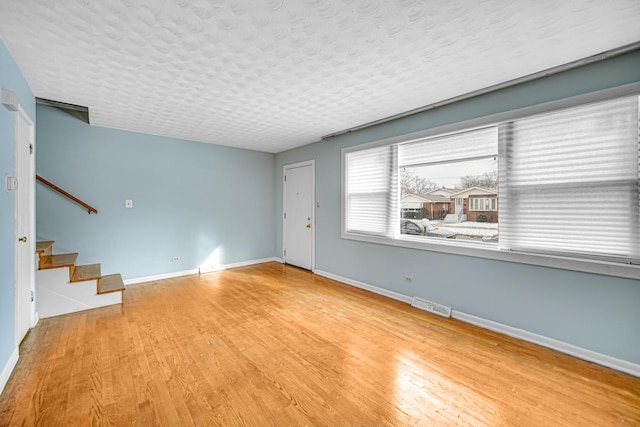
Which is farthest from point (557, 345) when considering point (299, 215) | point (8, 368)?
point (8, 368)

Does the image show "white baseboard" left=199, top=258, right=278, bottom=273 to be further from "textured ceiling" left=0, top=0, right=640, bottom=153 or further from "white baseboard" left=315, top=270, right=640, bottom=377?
"white baseboard" left=315, top=270, right=640, bottom=377

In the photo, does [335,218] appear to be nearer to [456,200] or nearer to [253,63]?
[456,200]

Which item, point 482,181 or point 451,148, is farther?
point 451,148

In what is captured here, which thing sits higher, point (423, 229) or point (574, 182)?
point (574, 182)

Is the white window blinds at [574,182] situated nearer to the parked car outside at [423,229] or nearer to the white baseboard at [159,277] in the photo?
the parked car outside at [423,229]

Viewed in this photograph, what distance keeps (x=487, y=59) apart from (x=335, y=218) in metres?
3.05

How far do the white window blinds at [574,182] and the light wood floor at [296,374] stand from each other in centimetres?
99

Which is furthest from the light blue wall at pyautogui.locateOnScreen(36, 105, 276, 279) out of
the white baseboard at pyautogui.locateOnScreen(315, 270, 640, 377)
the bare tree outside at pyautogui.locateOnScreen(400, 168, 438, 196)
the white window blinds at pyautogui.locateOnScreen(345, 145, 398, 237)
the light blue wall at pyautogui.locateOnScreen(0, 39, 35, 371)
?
the white baseboard at pyautogui.locateOnScreen(315, 270, 640, 377)

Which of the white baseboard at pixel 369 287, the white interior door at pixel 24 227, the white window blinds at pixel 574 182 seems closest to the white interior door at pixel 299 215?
the white baseboard at pixel 369 287

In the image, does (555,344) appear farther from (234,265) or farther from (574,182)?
(234,265)

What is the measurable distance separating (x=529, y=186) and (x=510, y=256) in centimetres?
70

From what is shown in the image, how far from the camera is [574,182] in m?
Result: 2.34

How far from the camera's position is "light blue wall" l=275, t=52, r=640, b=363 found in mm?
2143

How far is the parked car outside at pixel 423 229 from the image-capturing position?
3295 millimetres
